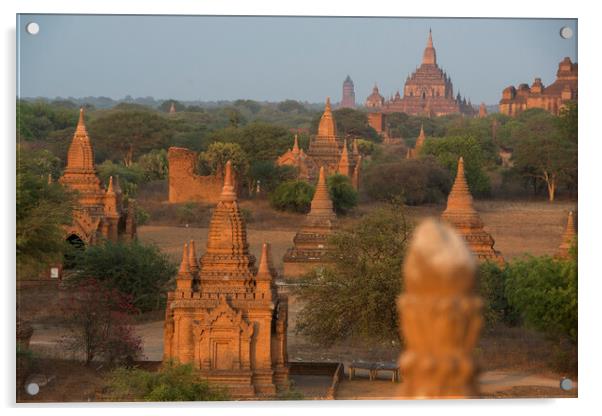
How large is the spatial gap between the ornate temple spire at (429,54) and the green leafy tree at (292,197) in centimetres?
1298

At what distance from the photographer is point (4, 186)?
1075 cm

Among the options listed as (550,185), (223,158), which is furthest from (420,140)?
(550,185)

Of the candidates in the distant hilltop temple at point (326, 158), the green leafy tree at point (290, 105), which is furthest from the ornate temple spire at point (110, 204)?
the distant hilltop temple at point (326, 158)

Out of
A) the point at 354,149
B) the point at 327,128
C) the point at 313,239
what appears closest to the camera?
the point at 313,239

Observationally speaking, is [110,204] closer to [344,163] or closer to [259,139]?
[344,163]

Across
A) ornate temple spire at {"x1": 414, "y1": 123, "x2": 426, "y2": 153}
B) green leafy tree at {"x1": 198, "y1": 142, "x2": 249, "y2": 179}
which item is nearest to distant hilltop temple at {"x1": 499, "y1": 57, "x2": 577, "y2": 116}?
ornate temple spire at {"x1": 414, "y1": 123, "x2": 426, "y2": 153}

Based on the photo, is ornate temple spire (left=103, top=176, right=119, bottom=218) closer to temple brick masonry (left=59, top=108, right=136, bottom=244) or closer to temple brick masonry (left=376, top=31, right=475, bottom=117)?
temple brick masonry (left=59, top=108, right=136, bottom=244)

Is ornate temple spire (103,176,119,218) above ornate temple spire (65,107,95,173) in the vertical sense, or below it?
below

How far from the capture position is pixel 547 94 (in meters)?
15.7

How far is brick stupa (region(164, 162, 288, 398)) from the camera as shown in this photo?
1302 cm

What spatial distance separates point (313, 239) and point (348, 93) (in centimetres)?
567

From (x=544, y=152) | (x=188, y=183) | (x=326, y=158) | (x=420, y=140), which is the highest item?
(x=420, y=140)

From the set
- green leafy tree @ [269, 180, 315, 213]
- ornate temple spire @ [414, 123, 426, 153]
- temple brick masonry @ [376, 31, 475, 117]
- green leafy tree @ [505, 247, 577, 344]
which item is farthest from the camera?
ornate temple spire @ [414, 123, 426, 153]

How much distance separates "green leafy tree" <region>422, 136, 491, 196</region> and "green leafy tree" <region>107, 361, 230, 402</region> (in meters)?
11.5
